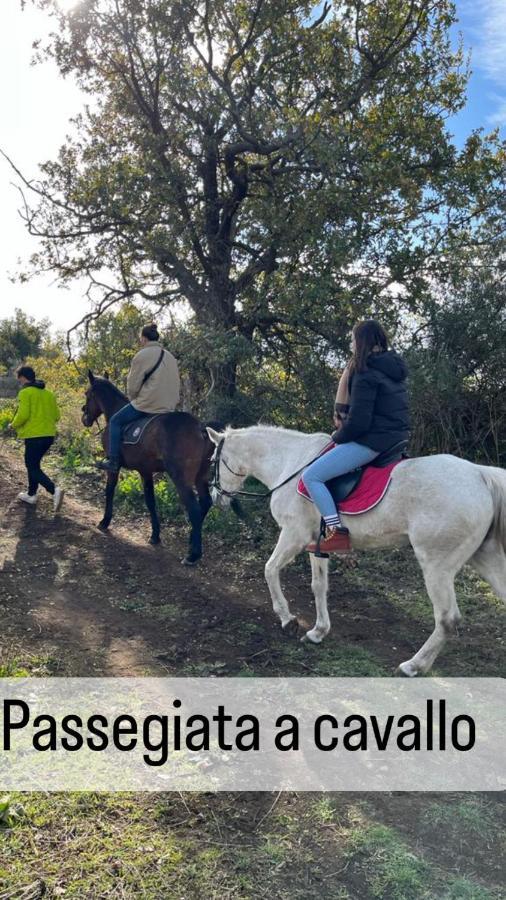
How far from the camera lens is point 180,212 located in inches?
439

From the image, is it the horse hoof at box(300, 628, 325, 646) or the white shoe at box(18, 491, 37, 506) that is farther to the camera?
the white shoe at box(18, 491, 37, 506)

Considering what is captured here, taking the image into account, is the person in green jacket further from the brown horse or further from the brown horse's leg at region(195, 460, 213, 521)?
the brown horse's leg at region(195, 460, 213, 521)

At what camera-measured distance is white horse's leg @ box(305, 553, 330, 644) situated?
242 inches

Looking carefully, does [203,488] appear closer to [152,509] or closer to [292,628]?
[152,509]

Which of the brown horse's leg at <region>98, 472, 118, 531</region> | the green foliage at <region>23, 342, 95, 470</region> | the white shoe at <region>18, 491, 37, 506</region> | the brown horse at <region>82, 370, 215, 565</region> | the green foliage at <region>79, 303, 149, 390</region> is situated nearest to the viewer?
the brown horse at <region>82, 370, 215, 565</region>

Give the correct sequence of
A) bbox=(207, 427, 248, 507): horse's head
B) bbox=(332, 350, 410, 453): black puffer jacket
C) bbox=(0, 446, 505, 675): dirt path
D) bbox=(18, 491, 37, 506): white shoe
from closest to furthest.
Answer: bbox=(332, 350, 410, 453): black puffer jacket, bbox=(0, 446, 505, 675): dirt path, bbox=(207, 427, 248, 507): horse's head, bbox=(18, 491, 37, 506): white shoe

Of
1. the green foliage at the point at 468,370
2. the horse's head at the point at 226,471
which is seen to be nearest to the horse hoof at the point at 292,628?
the horse's head at the point at 226,471

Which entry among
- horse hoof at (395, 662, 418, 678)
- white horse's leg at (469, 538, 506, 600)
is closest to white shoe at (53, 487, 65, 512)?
horse hoof at (395, 662, 418, 678)

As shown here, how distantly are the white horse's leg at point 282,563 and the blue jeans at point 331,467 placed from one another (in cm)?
61

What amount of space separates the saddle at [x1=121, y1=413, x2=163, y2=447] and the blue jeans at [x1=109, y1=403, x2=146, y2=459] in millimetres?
54

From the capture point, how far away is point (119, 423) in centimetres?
954

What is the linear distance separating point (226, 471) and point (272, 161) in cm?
624

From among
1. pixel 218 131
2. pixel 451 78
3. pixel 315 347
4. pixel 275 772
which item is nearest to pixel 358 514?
pixel 275 772

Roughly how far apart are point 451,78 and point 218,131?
404cm
